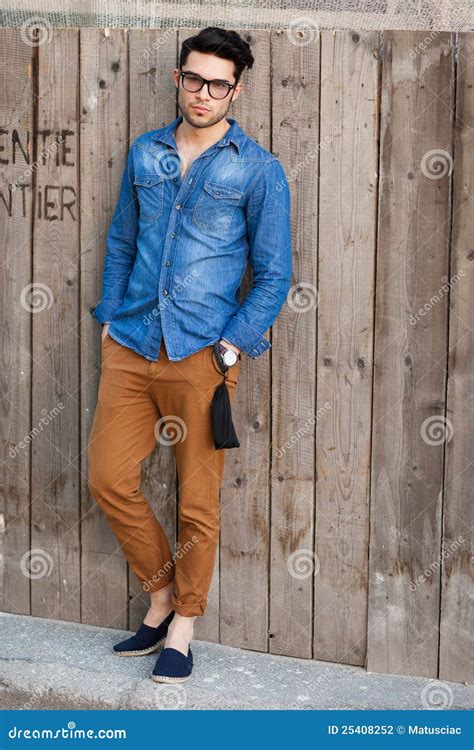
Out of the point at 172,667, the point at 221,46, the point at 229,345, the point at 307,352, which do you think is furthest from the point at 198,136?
the point at 172,667

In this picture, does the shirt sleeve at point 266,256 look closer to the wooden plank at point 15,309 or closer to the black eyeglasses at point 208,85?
the black eyeglasses at point 208,85

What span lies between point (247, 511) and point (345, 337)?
75cm

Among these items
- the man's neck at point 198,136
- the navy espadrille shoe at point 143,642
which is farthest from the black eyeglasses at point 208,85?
the navy espadrille shoe at point 143,642

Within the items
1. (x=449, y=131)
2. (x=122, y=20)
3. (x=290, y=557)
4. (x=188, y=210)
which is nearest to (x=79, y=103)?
(x=122, y=20)

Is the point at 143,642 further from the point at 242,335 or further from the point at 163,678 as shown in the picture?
the point at 242,335

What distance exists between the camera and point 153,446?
3799mm

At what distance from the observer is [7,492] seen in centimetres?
417

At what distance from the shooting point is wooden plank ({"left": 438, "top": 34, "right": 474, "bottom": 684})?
3.42 meters

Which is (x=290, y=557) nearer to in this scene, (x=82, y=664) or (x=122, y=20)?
(x=82, y=664)

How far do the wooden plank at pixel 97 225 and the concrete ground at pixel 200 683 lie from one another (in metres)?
0.19

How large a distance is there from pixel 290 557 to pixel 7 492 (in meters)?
1.17

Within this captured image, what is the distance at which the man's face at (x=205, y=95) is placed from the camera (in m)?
3.37

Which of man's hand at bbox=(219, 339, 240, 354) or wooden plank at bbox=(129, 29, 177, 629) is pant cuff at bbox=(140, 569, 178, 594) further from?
wooden plank at bbox=(129, 29, 177, 629)

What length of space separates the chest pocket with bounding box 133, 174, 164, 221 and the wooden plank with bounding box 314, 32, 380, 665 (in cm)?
56
